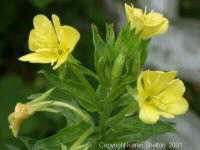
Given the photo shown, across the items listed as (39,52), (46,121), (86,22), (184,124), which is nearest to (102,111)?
(39,52)

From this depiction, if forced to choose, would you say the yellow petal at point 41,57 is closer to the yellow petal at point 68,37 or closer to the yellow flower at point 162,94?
the yellow petal at point 68,37

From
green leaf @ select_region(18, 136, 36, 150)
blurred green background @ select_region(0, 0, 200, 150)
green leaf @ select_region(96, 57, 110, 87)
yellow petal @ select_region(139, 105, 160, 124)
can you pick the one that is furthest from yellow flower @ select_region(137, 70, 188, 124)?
blurred green background @ select_region(0, 0, 200, 150)

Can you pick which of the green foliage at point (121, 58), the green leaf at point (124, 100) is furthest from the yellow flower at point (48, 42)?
the green leaf at point (124, 100)

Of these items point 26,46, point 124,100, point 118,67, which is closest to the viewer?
point 118,67

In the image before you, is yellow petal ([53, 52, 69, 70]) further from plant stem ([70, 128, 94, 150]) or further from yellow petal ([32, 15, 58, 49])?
plant stem ([70, 128, 94, 150])

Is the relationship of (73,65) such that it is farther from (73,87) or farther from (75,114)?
(75,114)

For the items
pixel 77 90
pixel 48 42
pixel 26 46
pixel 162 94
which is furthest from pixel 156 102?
pixel 26 46

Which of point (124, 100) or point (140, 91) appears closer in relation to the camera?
point (140, 91)

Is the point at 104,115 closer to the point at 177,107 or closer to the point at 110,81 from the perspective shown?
the point at 110,81
